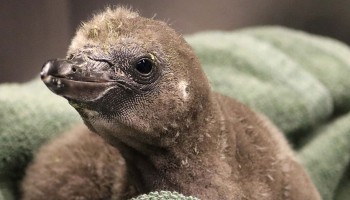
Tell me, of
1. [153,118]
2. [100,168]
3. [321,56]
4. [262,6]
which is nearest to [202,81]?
[153,118]

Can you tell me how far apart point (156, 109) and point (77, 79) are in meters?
0.12

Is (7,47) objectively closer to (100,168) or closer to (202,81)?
(100,168)

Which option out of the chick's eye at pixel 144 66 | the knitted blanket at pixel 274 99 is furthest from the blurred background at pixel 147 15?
the chick's eye at pixel 144 66

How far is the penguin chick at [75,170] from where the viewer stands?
1133 millimetres

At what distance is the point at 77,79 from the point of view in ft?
2.65

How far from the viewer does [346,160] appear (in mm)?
1514

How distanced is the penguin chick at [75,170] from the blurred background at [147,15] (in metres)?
0.29

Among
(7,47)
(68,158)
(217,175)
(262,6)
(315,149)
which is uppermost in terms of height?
(262,6)

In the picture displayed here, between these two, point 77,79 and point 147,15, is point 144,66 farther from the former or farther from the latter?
point 147,15

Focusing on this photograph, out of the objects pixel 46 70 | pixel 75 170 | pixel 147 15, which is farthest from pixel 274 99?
pixel 46 70

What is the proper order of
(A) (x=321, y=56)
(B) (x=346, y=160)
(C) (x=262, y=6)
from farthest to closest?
1. (C) (x=262, y=6)
2. (A) (x=321, y=56)
3. (B) (x=346, y=160)

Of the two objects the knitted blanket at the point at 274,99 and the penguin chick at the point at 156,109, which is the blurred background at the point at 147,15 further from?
the penguin chick at the point at 156,109

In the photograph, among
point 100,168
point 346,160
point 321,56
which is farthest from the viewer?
point 321,56

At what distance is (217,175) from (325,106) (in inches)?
29.8
